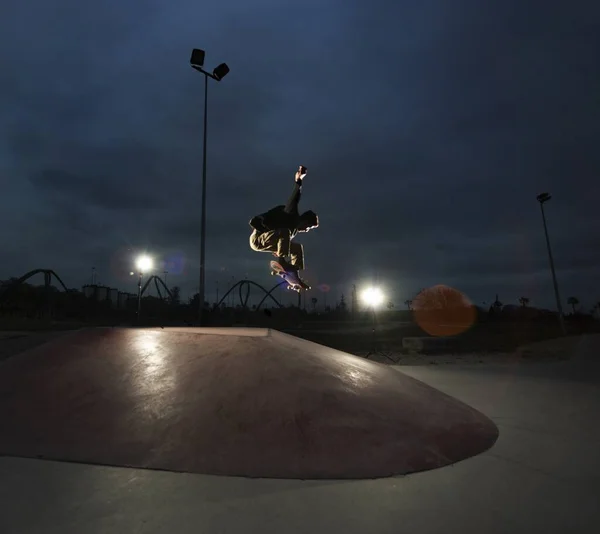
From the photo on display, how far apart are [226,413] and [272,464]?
1.17 m

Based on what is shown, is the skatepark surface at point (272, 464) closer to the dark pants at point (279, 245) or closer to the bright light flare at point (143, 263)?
the dark pants at point (279, 245)

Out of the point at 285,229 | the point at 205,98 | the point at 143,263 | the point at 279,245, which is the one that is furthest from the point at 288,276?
the point at 143,263

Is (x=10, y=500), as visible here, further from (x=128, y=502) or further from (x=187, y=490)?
(x=187, y=490)

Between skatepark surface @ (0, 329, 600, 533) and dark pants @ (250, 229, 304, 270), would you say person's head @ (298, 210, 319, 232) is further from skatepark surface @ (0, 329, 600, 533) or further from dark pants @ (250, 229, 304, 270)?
skatepark surface @ (0, 329, 600, 533)

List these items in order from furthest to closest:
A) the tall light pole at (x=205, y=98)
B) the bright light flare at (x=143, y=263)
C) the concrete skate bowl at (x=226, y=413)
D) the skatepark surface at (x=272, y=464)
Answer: the bright light flare at (x=143, y=263), the tall light pole at (x=205, y=98), the concrete skate bowl at (x=226, y=413), the skatepark surface at (x=272, y=464)

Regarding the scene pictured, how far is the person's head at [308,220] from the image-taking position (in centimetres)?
1394

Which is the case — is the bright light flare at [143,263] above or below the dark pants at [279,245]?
above

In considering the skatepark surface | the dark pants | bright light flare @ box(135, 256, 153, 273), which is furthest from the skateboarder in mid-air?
bright light flare @ box(135, 256, 153, 273)

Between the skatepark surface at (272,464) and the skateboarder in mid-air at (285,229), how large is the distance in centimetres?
539

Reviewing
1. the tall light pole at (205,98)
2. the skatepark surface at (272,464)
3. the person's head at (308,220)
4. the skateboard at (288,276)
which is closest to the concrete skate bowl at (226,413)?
the skatepark surface at (272,464)

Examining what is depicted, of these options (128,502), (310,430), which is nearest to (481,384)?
(310,430)

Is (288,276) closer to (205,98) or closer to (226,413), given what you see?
(226,413)

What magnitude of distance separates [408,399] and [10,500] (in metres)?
6.00

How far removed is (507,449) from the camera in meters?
6.43
